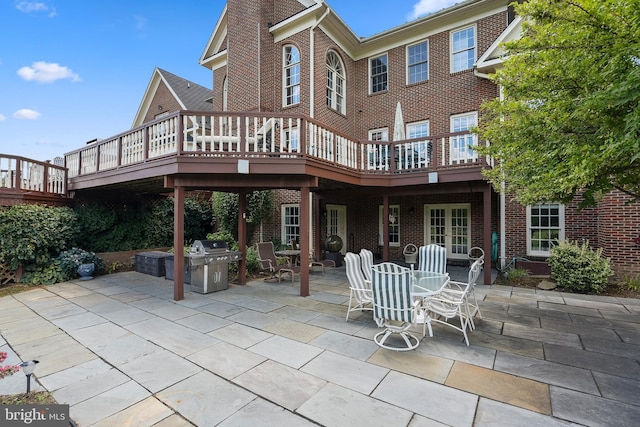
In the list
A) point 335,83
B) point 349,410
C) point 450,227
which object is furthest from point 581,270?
point 335,83

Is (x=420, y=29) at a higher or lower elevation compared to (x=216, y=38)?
lower

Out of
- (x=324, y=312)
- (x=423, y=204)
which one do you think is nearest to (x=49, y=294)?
(x=324, y=312)

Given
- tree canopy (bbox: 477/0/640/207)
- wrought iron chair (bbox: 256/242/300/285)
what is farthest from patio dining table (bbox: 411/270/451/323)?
wrought iron chair (bbox: 256/242/300/285)

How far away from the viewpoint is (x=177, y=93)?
Answer: 1812 centimetres

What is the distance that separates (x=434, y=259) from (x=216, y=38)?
14.4 meters

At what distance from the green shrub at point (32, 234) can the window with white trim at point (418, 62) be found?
12.9 meters

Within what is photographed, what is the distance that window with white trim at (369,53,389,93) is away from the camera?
1260cm

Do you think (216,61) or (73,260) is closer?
(73,260)

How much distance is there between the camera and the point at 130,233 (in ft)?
35.9

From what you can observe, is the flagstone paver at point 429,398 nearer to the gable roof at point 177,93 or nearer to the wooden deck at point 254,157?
the wooden deck at point 254,157

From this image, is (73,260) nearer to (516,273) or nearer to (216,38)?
(216,38)

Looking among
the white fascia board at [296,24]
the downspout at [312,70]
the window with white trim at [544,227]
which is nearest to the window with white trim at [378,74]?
the downspout at [312,70]

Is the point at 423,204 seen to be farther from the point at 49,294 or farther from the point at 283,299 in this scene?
the point at 49,294

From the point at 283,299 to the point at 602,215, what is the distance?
28.1 feet
